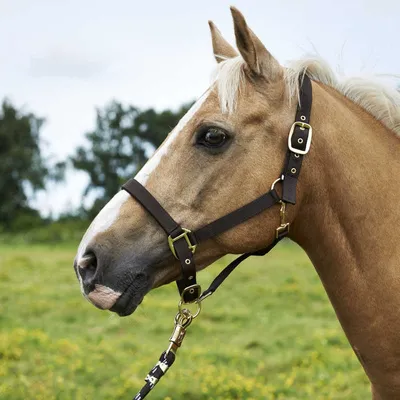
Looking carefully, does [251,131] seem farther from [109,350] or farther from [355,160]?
[109,350]

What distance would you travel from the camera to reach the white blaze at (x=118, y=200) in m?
2.38

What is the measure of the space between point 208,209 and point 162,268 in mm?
337

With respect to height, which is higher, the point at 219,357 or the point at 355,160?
the point at 355,160

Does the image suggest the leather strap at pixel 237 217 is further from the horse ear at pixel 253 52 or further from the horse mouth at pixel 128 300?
the horse ear at pixel 253 52

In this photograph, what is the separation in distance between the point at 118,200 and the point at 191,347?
236 inches

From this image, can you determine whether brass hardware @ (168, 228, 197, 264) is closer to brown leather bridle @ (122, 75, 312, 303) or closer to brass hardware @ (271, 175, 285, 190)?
brown leather bridle @ (122, 75, 312, 303)

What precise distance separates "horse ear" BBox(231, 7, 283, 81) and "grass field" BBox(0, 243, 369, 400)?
170 inches

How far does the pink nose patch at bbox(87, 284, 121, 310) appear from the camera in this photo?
7.80 ft

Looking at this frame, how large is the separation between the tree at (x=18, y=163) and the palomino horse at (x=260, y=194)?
3836 cm

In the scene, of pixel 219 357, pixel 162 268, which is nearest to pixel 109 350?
pixel 219 357

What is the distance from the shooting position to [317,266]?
8.71ft

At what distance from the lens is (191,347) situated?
26.5 feet

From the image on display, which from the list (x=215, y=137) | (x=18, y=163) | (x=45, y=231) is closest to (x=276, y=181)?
(x=215, y=137)

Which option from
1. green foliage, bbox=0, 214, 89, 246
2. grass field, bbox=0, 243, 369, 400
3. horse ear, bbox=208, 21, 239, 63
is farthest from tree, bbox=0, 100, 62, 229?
horse ear, bbox=208, 21, 239, 63
